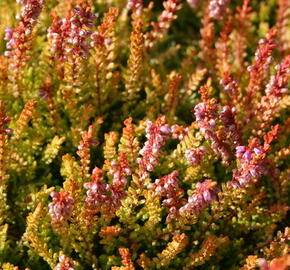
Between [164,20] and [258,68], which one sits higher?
[164,20]

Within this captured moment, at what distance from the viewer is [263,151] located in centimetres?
194

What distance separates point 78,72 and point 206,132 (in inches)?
31.0

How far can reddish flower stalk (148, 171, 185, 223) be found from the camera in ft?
6.49

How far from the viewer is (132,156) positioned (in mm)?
2236

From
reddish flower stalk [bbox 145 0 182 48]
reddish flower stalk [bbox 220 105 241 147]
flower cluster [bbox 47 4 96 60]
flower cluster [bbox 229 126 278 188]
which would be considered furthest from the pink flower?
reddish flower stalk [bbox 145 0 182 48]

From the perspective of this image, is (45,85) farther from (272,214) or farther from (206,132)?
(272,214)

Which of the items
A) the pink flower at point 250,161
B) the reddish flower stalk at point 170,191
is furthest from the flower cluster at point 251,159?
the reddish flower stalk at point 170,191

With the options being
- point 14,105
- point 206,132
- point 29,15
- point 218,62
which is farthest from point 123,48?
point 206,132

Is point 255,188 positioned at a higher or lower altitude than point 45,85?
lower

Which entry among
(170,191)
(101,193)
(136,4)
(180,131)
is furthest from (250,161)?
(136,4)

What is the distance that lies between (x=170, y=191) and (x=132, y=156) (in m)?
0.28

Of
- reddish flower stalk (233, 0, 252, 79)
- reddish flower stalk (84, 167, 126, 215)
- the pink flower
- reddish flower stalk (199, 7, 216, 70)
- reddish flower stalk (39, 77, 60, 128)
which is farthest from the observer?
reddish flower stalk (233, 0, 252, 79)

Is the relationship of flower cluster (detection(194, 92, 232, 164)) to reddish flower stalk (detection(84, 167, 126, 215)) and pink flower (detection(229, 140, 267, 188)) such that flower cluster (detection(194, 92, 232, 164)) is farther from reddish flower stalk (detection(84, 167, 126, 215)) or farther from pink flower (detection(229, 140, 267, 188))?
reddish flower stalk (detection(84, 167, 126, 215))

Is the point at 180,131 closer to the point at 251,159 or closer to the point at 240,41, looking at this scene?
the point at 251,159
